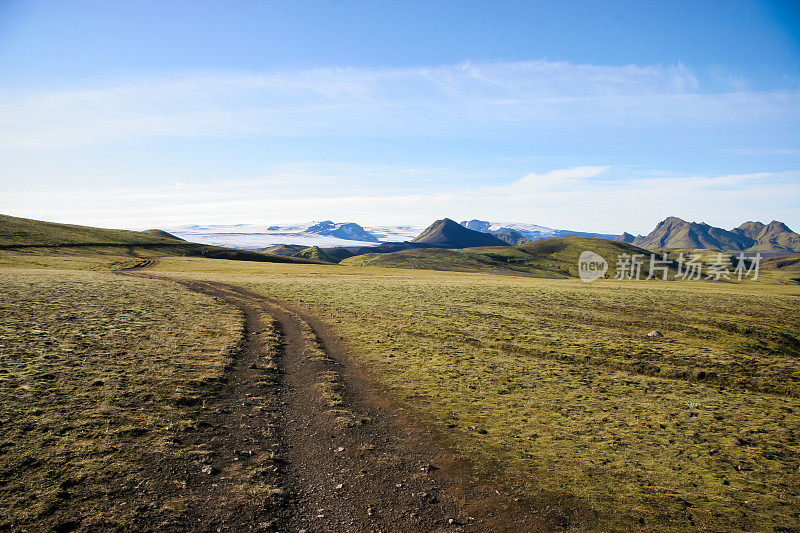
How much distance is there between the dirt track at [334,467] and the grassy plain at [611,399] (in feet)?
4.63

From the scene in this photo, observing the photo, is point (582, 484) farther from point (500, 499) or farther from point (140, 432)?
point (140, 432)

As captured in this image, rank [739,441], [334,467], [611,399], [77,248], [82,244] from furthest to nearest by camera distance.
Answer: [82,244]
[77,248]
[611,399]
[739,441]
[334,467]

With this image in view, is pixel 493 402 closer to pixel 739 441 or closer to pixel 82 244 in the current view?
pixel 739 441

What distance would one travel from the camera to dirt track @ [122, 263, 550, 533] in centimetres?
983

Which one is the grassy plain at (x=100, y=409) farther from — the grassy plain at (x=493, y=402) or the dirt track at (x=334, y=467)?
the dirt track at (x=334, y=467)

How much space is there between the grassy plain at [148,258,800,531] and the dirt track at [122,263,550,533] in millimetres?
1411

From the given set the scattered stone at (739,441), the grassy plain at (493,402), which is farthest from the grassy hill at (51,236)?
the scattered stone at (739,441)

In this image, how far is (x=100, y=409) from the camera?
582 inches

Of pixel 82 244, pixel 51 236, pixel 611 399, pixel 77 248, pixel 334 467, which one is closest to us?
pixel 334 467

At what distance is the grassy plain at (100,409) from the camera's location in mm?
9773

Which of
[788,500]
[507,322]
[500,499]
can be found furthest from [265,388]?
[507,322]

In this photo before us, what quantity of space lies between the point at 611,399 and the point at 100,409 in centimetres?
2169

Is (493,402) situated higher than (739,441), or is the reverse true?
(739,441)

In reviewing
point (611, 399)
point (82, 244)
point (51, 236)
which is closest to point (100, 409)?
point (611, 399)
